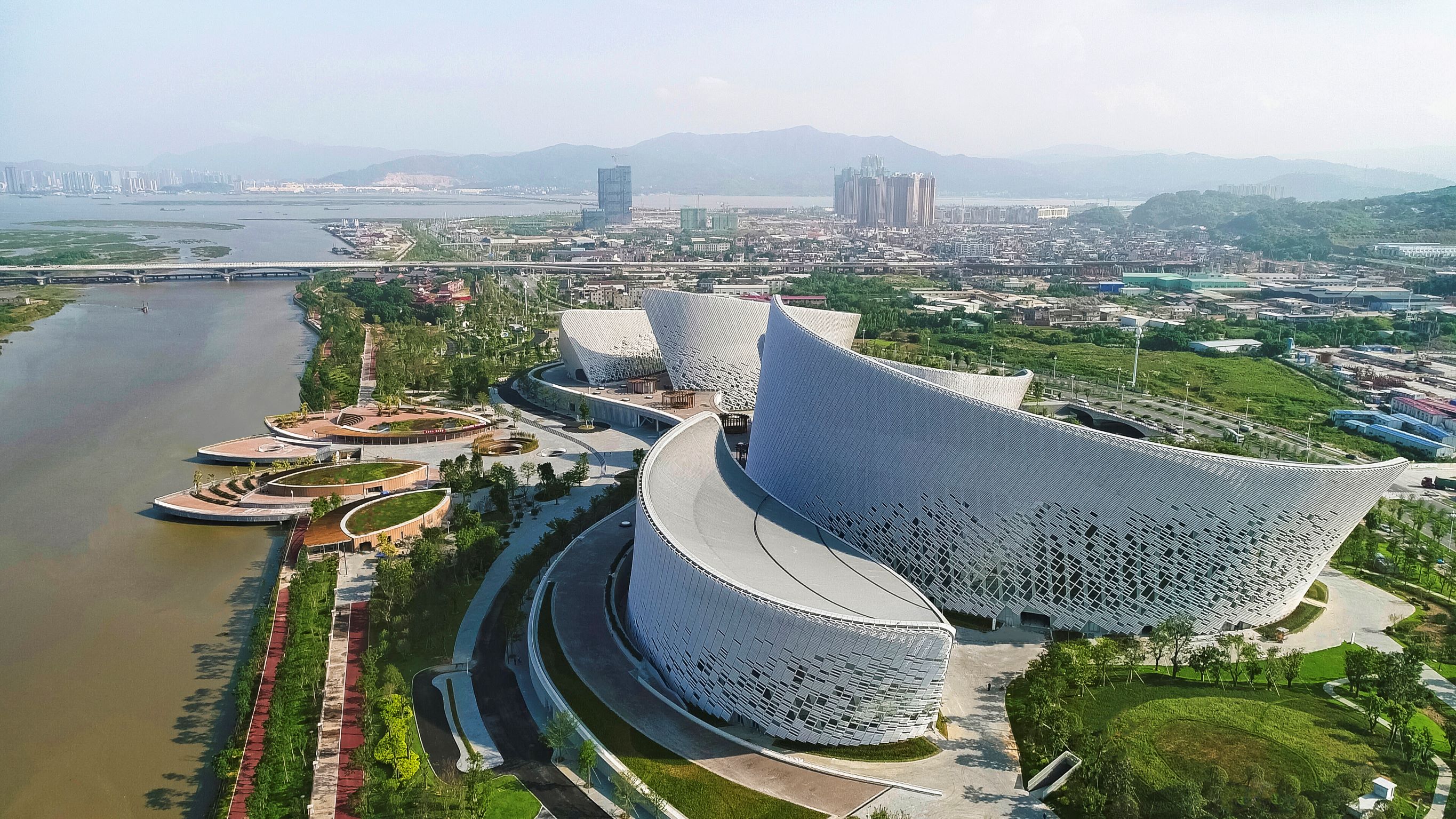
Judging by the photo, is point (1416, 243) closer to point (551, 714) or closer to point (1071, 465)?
point (1071, 465)

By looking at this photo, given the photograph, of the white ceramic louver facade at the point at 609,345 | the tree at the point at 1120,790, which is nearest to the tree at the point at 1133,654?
the tree at the point at 1120,790

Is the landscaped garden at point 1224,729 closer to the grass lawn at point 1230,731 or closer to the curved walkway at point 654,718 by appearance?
the grass lawn at point 1230,731

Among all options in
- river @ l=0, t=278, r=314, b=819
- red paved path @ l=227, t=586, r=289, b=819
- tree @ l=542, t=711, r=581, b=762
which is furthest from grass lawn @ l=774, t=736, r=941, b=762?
river @ l=0, t=278, r=314, b=819

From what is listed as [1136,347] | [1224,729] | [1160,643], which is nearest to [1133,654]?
[1160,643]

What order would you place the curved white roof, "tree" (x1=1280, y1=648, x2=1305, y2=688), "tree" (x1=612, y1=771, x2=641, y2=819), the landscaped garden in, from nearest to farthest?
"tree" (x1=612, y1=771, x2=641, y2=819) < the landscaped garden < the curved white roof < "tree" (x1=1280, y1=648, x2=1305, y2=688)

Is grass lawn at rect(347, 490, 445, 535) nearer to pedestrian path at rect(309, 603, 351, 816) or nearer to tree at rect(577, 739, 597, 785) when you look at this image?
Answer: pedestrian path at rect(309, 603, 351, 816)
